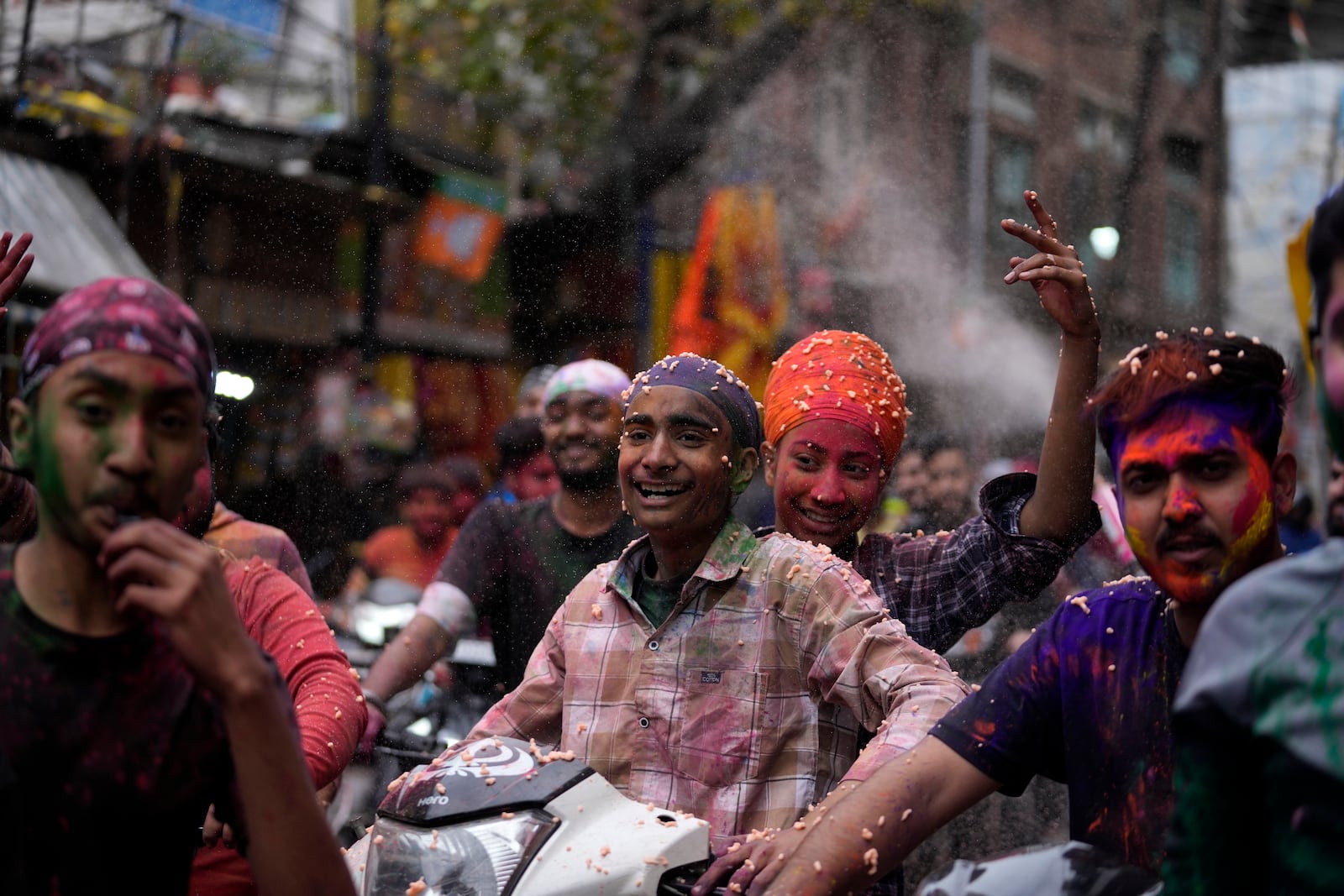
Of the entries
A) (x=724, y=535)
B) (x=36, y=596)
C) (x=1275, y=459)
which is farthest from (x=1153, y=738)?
(x=36, y=596)

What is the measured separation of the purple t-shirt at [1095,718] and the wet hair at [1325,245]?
0.97 m

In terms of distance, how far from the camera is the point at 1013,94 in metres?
21.3

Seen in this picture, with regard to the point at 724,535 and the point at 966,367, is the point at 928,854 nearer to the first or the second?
the point at 724,535

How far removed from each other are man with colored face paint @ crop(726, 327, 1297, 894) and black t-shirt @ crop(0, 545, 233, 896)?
111 centimetres

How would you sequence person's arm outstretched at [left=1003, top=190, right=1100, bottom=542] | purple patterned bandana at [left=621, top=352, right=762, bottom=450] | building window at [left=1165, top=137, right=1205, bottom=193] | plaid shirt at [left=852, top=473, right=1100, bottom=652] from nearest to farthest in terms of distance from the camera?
1. person's arm outstretched at [left=1003, top=190, right=1100, bottom=542]
2. purple patterned bandana at [left=621, top=352, right=762, bottom=450]
3. plaid shirt at [left=852, top=473, right=1100, bottom=652]
4. building window at [left=1165, top=137, right=1205, bottom=193]

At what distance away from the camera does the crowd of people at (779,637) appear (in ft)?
5.70

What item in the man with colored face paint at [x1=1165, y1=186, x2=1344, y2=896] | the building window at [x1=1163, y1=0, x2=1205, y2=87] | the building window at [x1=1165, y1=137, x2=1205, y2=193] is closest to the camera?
the man with colored face paint at [x1=1165, y1=186, x2=1344, y2=896]

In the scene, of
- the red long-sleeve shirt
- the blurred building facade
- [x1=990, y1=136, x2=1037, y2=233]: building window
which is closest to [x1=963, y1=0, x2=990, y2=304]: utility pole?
the blurred building facade

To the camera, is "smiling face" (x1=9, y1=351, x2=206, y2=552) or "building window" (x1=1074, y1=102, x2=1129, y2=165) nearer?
"smiling face" (x1=9, y1=351, x2=206, y2=552)

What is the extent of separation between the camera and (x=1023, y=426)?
35.9 feet

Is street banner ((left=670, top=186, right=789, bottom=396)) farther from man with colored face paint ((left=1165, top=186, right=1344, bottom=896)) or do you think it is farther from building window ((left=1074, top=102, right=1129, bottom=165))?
man with colored face paint ((left=1165, top=186, right=1344, bottom=896))

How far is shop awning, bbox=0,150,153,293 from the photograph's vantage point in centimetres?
1098

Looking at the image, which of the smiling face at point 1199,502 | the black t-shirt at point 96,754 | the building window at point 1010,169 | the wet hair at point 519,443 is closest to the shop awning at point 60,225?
the wet hair at point 519,443

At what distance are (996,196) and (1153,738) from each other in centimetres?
1950
